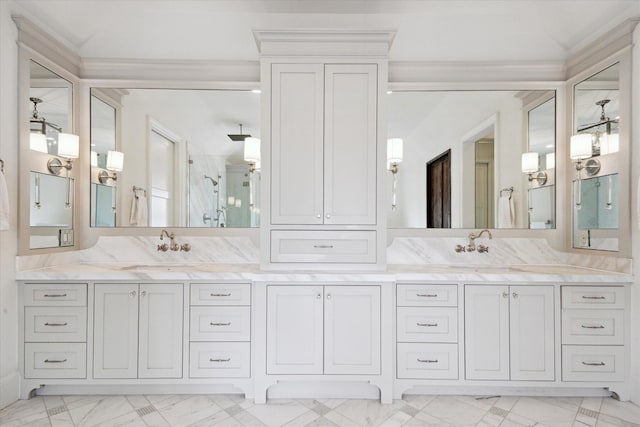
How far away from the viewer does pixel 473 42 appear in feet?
8.98

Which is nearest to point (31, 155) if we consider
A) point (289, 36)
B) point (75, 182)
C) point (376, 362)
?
point (75, 182)

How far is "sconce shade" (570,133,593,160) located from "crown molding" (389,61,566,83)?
A: 0.57 m

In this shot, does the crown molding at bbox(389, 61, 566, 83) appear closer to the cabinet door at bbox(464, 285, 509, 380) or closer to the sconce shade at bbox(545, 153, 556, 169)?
the sconce shade at bbox(545, 153, 556, 169)

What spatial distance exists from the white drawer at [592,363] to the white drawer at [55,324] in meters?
3.21

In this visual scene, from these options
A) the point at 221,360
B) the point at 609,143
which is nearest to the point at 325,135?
the point at 221,360

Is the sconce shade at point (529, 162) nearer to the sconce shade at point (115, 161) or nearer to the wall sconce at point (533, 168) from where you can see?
the wall sconce at point (533, 168)

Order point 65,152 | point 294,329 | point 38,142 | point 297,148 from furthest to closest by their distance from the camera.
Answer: point 65,152
point 38,142
point 297,148
point 294,329

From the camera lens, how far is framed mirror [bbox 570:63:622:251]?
245cm

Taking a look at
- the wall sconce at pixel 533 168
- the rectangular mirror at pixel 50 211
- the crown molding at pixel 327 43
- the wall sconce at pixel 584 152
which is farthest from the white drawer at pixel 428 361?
the rectangular mirror at pixel 50 211

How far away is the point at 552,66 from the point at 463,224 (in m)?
1.47

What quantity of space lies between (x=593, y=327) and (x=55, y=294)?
140 inches

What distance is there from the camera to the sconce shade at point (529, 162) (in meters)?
2.88

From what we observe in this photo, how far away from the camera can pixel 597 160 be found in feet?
8.41

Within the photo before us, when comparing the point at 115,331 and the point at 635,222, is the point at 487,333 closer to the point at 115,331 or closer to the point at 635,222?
the point at 635,222
